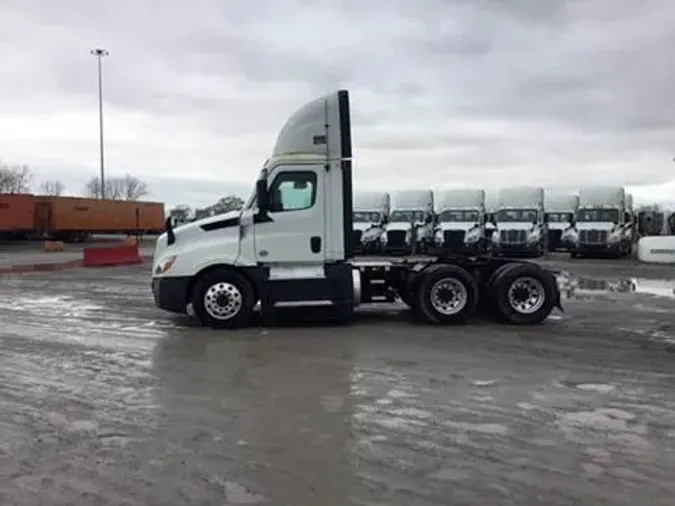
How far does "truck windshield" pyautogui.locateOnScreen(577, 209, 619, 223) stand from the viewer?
35281 millimetres

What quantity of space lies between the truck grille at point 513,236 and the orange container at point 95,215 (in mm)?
33310

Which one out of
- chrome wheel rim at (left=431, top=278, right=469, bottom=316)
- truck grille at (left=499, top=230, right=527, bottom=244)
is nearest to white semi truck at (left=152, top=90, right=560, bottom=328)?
chrome wheel rim at (left=431, top=278, right=469, bottom=316)

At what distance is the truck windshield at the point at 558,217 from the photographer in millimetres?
36938

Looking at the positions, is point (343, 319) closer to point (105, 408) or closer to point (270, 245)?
point (270, 245)

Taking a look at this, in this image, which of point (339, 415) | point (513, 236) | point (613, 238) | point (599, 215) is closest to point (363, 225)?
point (513, 236)

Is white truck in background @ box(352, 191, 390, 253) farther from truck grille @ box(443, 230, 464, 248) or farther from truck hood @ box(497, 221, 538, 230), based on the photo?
truck hood @ box(497, 221, 538, 230)

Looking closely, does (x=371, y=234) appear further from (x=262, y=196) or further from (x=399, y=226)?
(x=262, y=196)

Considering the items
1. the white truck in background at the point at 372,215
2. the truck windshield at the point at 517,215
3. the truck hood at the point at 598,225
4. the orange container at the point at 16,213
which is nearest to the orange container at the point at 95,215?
the orange container at the point at 16,213

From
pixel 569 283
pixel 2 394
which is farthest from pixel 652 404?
pixel 569 283

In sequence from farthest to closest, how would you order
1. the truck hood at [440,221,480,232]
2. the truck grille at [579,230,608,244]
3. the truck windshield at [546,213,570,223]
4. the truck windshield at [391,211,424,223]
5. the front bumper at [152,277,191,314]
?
the truck windshield at [391,211,424,223] < the truck windshield at [546,213,570,223] < the truck hood at [440,221,480,232] < the truck grille at [579,230,608,244] < the front bumper at [152,277,191,314]

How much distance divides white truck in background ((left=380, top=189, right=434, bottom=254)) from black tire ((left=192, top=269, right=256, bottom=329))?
897 inches

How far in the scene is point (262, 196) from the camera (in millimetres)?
11789

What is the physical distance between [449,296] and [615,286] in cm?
951

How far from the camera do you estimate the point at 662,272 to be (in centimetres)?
2586
